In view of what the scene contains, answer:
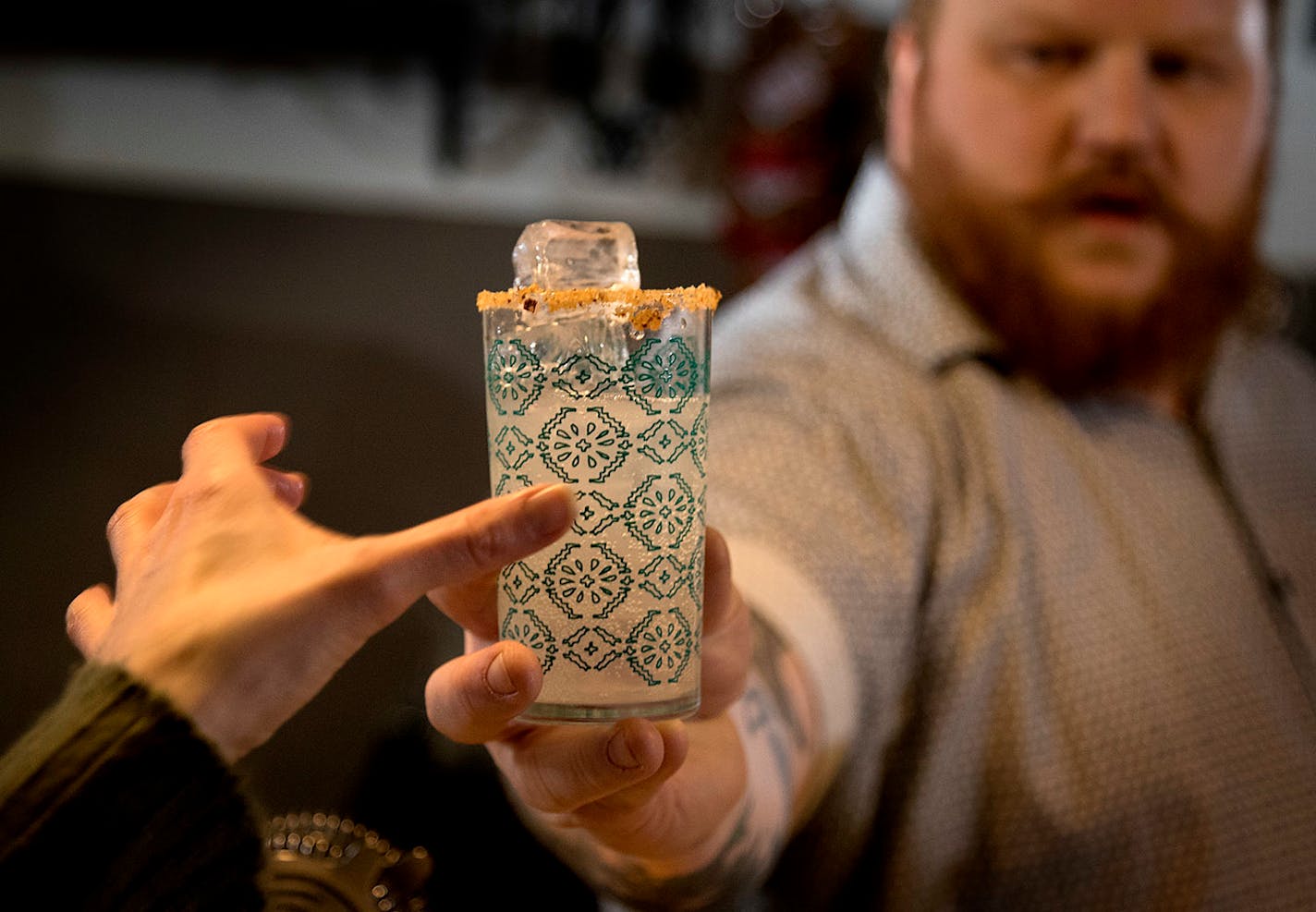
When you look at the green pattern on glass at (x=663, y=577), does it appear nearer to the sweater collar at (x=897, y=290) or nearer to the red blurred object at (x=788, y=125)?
the sweater collar at (x=897, y=290)

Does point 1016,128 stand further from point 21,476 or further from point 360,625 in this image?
point 21,476

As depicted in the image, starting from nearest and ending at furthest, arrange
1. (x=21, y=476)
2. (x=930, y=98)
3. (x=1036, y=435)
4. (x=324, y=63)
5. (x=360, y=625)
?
(x=360, y=625)
(x=1036, y=435)
(x=930, y=98)
(x=21, y=476)
(x=324, y=63)

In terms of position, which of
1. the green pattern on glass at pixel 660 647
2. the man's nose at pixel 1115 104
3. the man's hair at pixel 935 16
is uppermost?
the man's hair at pixel 935 16

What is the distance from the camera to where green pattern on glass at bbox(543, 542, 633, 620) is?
53 centimetres

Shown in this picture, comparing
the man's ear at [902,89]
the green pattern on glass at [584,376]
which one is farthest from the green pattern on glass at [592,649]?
the man's ear at [902,89]

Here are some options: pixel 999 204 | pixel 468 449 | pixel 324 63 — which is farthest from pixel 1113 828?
pixel 324 63

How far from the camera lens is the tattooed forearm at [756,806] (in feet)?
2.34

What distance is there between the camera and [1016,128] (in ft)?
3.62

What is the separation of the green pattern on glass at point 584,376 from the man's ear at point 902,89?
0.84 metres

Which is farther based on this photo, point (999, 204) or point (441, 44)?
point (441, 44)

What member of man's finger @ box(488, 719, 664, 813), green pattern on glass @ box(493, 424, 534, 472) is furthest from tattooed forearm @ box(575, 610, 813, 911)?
green pattern on glass @ box(493, 424, 534, 472)

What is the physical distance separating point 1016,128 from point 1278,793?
643 mm

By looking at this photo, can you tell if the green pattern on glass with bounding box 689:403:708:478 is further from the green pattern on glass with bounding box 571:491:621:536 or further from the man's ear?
the man's ear

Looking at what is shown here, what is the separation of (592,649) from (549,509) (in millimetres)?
104
